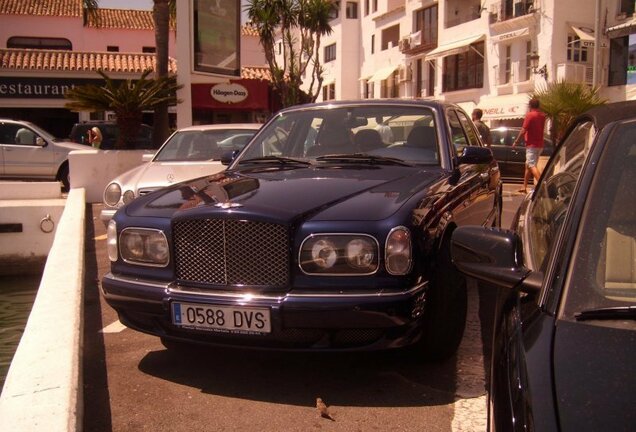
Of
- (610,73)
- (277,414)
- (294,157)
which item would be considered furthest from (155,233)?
(610,73)

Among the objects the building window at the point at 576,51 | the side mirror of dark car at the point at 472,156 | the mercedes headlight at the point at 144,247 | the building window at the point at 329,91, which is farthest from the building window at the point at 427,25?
the mercedes headlight at the point at 144,247

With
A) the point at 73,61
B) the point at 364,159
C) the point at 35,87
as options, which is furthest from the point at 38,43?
the point at 364,159

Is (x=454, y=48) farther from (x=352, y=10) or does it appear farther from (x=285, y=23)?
(x=352, y=10)

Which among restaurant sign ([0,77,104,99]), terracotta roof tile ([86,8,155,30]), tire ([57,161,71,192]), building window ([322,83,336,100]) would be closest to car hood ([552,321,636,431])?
tire ([57,161,71,192])

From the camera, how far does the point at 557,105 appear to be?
63.7 ft

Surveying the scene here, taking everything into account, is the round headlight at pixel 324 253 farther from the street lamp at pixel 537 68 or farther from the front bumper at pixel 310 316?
the street lamp at pixel 537 68

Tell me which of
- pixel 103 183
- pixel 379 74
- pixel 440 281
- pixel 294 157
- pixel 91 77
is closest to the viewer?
pixel 440 281

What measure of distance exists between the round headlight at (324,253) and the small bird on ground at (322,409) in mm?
684

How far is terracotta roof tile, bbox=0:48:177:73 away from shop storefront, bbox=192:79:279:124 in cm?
153

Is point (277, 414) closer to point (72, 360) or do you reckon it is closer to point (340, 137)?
point (72, 360)

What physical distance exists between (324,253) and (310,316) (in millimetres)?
313

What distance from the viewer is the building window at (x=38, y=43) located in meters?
33.1

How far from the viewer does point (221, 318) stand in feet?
11.2

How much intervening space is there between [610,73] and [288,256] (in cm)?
2712
